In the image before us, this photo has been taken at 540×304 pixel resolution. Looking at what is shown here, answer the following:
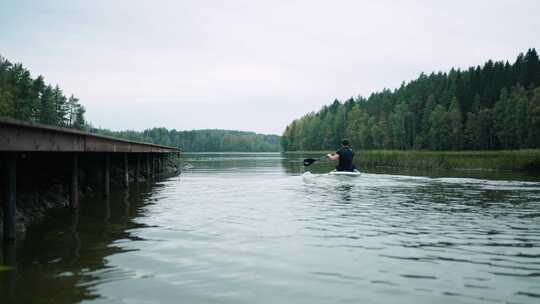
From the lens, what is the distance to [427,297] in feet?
19.8

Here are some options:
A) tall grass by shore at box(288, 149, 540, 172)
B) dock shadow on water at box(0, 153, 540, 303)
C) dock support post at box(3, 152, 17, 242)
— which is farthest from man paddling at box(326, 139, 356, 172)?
tall grass by shore at box(288, 149, 540, 172)

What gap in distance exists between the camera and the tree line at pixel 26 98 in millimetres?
71500

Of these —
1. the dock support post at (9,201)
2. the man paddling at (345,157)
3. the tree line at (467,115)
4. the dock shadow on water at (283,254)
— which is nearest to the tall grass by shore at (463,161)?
the man paddling at (345,157)

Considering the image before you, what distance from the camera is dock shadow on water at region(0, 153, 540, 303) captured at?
6.33 metres

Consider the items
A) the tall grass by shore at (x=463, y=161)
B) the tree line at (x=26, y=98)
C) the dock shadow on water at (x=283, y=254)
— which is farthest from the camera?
the tree line at (x=26, y=98)

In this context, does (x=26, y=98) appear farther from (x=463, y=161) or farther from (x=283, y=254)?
(x=283, y=254)

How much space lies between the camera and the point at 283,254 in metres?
8.56

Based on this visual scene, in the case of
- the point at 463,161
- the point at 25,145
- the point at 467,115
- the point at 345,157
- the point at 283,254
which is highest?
the point at 467,115

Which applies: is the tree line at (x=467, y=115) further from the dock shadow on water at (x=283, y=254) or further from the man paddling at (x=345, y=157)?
the dock shadow on water at (x=283, y=254)

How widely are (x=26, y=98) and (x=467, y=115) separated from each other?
3302 inches

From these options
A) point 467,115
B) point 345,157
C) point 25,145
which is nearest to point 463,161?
point 345,157

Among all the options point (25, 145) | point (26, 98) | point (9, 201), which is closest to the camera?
point (9, 201)

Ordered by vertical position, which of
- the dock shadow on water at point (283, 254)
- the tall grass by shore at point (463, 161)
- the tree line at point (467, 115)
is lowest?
the dock shadow on water at point (283, 254)

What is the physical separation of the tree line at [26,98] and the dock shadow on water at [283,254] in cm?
6354
